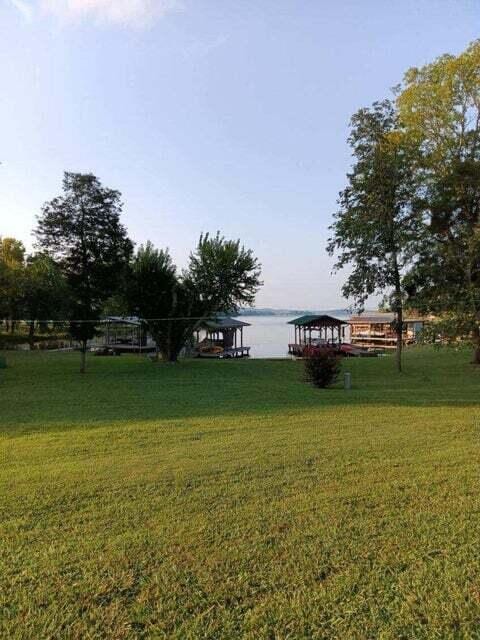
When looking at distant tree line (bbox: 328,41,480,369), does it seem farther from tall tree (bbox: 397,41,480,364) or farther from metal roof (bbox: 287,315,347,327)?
metal roof (bbox: 287,315,347,327)

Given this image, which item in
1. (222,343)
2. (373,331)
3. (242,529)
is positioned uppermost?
(373,331)

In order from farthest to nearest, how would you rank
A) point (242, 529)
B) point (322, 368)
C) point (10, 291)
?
point (10, 291) < point (322, 368) < point (242, 529)

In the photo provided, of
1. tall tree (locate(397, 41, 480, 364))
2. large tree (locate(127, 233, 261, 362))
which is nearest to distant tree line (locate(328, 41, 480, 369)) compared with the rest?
tall tree (locate(397, 41, 480, 364))

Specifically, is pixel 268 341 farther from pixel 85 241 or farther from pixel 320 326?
pixel 85 241

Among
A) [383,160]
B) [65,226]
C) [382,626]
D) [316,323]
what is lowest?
[382,626]

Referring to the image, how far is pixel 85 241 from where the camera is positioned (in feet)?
60.6

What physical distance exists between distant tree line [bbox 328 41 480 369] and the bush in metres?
6.77

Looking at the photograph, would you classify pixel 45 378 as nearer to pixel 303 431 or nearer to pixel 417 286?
pixel 303 431

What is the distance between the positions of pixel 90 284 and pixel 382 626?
60.8 ft

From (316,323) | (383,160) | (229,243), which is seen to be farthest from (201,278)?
(316,323)

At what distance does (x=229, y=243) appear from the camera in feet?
76.1

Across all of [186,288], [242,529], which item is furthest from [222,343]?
[242,529]

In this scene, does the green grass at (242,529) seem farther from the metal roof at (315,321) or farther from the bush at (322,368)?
the metal roof at (315,321)

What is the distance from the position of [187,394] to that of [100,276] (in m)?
10.1
